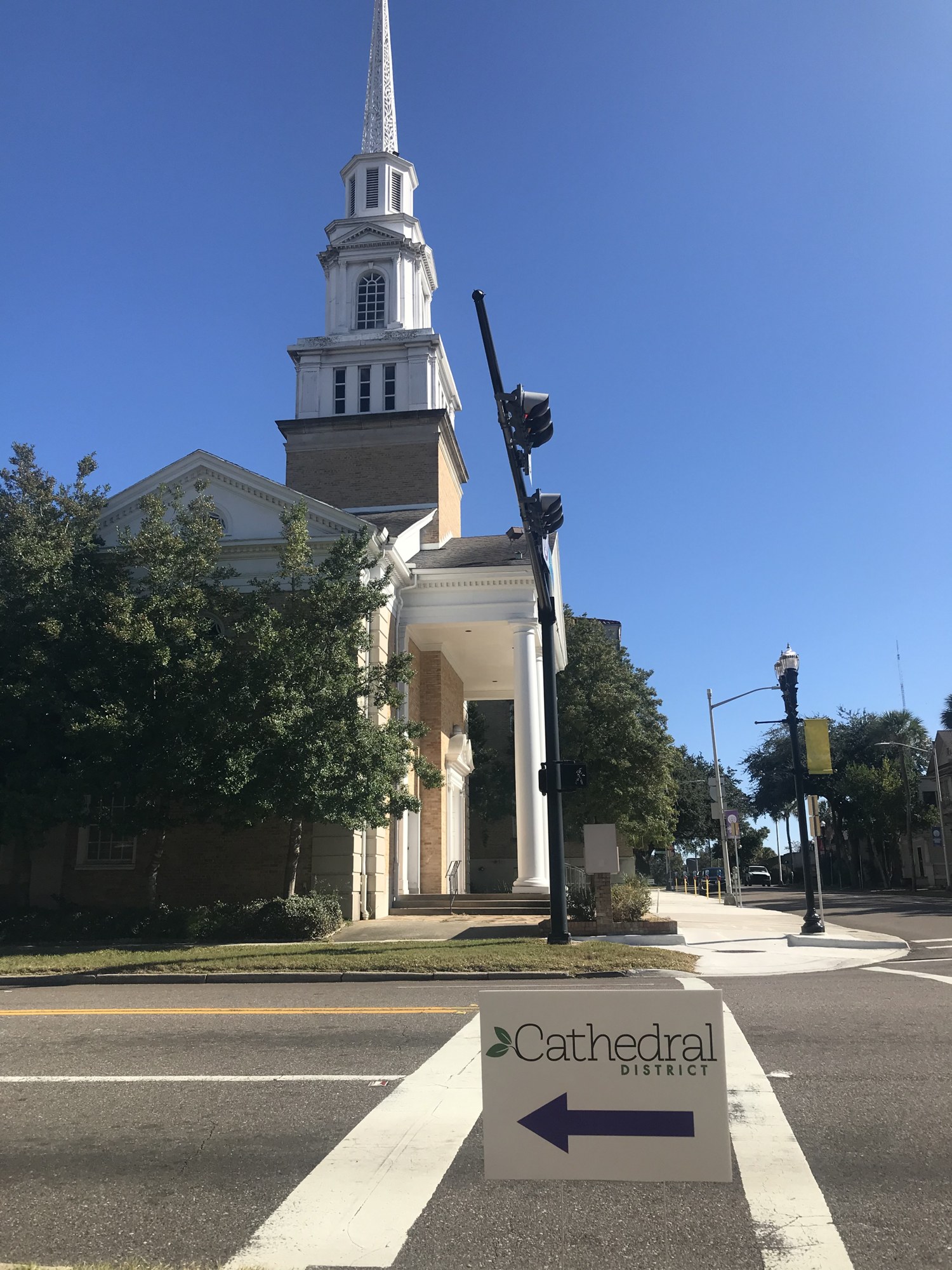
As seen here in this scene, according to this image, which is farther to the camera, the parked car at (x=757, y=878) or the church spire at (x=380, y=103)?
the parked car at (x=757, y=878)

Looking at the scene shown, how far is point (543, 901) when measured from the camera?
73.6 ft

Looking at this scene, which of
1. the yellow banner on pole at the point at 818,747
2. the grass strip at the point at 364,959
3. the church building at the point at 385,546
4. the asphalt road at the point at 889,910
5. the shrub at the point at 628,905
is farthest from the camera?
the asphalt road at the point at 889,910

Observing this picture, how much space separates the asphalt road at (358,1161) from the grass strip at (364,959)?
3.62 metres

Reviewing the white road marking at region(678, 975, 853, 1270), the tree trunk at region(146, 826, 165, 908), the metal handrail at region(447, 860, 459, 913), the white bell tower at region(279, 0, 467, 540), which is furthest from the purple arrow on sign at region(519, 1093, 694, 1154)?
the white bell tower at region(279, 0, 467, 540)

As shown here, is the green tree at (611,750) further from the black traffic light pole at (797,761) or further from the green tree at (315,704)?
the green tree at (315,704)

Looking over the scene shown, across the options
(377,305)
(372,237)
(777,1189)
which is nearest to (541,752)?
(377,305)

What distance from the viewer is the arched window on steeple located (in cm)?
3488

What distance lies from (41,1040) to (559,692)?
34203mm

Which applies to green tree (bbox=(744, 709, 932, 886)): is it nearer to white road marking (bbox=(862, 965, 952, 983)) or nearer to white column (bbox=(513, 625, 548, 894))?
white column (bbox=(513, 625, 548, 894))

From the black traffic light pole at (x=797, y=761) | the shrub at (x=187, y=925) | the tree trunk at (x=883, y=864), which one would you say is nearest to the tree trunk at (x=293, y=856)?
the shrub at (x=187, y=925)

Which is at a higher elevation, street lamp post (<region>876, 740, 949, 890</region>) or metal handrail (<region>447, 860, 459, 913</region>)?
street lamp post (<region>876, 740, 949, 890</region>)

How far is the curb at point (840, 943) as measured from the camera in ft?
56.7

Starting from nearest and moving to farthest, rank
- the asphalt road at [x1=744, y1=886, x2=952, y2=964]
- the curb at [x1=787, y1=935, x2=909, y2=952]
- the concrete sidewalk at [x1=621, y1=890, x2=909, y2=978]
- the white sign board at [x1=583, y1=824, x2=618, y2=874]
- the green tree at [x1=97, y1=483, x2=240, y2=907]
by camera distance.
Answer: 1. the concrete sidewalk at [x1=621, y1=890, x2=909, y2=978]
2. the white sign board at [x1=583, y1=824, x2=618, y2=874]
3. the curb at [x1=787, y1=935, x2=909, y2=952]
4. the green tree at [x1=97, y1=483, x2=240, y2=907]
5. the asphalt road at [x1=744, y1=886, x2=952, y2=964]

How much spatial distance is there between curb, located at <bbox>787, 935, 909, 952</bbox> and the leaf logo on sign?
15993 mm
